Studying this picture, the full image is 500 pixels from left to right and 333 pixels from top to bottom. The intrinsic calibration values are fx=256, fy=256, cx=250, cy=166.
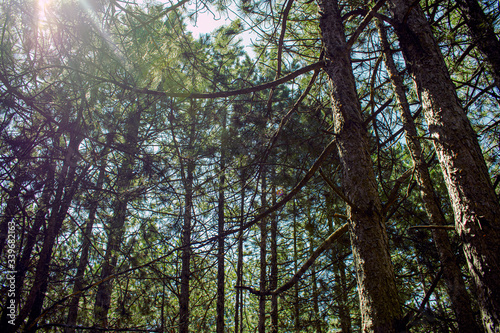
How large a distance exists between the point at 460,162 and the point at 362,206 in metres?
0.82

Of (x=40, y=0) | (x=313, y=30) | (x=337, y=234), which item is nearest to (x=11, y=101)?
(x=40, y=0)

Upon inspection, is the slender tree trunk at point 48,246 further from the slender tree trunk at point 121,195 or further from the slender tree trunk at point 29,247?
the slender tree trunk at point 121,195

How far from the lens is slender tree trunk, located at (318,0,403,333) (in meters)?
1.71

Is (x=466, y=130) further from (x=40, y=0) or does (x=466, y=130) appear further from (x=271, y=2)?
(x=40, y=0)

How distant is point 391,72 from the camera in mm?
3934

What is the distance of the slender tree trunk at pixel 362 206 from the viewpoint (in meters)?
1.71

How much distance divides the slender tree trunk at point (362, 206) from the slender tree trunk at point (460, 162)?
532mm

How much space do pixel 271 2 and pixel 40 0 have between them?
2.72 m

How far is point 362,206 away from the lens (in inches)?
77.9

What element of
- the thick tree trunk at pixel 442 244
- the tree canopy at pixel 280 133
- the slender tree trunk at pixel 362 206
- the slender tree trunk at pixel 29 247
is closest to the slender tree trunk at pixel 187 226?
the tree canopy at pixel 280 133

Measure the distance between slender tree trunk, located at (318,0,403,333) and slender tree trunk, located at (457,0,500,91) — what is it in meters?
1.84

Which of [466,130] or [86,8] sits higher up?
[86,8]

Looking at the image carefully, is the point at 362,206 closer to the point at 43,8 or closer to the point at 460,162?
the point at 460,162

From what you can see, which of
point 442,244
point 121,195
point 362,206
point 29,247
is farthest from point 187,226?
point 442,244
